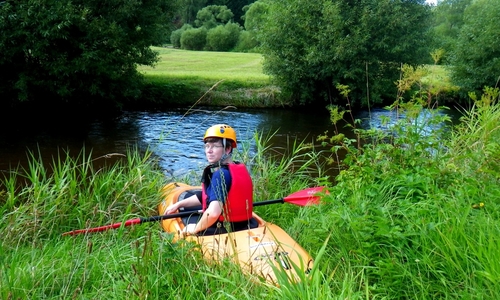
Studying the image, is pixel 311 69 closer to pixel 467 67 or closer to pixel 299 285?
pixel 467 67

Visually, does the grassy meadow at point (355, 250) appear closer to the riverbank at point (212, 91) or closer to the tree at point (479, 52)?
the riverbank at point (212, 91)

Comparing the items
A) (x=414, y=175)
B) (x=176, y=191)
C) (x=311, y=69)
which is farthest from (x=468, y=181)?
(x=311, y=69)

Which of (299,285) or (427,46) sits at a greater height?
(427,46)

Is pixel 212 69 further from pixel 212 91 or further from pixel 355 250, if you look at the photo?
pixel 355 250

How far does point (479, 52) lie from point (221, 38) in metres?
23.1

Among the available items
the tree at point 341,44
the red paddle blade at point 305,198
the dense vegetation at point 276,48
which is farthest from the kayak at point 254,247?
the tree at point 341,44

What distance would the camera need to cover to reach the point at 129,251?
10.3 ft

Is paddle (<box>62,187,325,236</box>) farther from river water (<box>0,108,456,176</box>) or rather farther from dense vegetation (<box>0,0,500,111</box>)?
dense vegetation (<box>0,0,500,111</box>)

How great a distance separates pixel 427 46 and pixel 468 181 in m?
13.8

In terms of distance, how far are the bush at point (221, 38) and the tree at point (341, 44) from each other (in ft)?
70.0

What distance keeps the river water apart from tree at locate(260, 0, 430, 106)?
65.6 inches

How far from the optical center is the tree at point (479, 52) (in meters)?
17.3

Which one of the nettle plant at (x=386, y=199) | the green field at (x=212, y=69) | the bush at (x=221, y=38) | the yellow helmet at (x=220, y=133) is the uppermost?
the bush at (x=221, y=38)

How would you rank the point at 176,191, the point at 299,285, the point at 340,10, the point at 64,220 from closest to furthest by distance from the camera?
the point at 299,285
the point at 64,220
the point at 176,191
the point at 340,10
